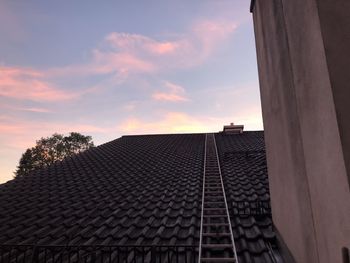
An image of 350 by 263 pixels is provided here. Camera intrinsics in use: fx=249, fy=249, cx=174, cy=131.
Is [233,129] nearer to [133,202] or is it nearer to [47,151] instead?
[133,202]

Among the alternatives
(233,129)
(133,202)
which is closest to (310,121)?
(133,202)

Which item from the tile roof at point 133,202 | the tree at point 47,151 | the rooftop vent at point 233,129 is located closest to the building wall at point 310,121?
the tile roof at point 133,202

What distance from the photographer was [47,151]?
32.8m

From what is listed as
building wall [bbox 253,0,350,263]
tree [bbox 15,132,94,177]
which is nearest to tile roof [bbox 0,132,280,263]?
building wall [bbox 253,0,350,263]

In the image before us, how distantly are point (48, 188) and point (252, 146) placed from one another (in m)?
9.14

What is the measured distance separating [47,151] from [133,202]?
30.4 metres

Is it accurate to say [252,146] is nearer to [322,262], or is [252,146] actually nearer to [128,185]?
[128,185]

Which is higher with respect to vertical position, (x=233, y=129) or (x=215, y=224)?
(x=233, y=129)

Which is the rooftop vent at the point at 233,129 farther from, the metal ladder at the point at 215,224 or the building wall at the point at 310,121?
the building wall at the point at 310,121

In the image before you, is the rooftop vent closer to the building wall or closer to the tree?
the building wall

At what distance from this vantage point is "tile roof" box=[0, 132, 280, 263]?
16.5ft

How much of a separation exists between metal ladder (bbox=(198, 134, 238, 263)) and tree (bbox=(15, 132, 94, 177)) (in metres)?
28.3

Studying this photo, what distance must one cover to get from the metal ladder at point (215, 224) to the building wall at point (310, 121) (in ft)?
3.31

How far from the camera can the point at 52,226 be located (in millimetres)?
5785
